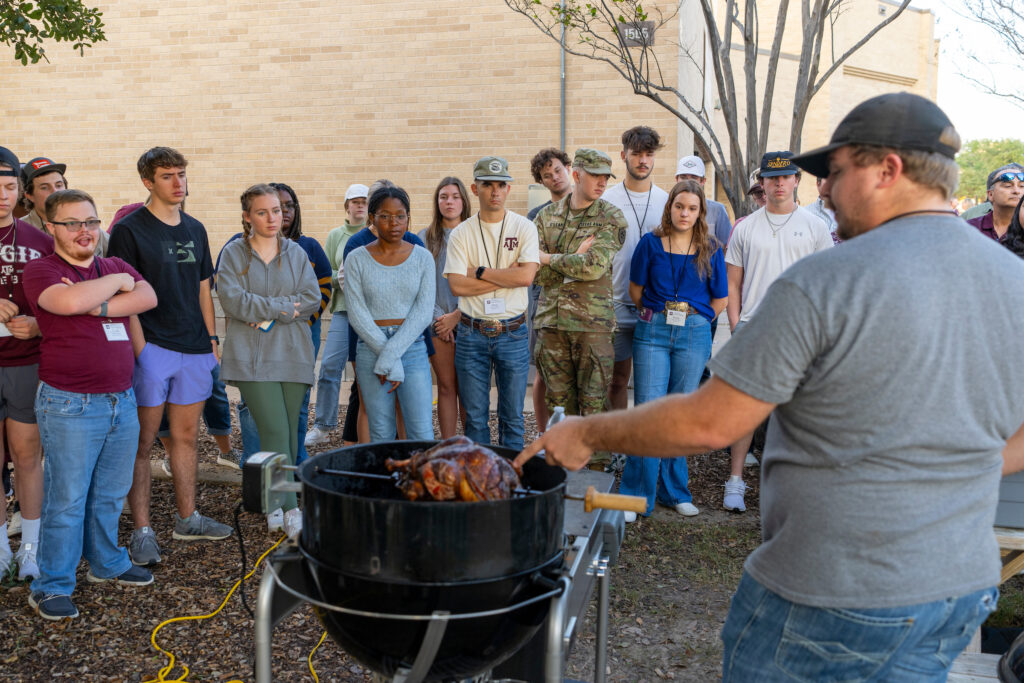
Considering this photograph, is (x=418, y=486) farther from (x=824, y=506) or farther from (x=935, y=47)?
(x=935, y=47)

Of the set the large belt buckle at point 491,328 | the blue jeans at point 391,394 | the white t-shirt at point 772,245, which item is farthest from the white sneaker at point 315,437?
the white t-shirt at point 772,245

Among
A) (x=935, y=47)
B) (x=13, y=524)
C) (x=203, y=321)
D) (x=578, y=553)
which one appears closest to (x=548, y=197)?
(x=203, y=321)

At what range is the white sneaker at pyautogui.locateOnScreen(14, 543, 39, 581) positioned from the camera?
4.36m

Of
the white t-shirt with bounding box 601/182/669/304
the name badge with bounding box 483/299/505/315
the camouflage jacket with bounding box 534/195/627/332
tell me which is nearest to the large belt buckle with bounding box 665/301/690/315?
the camouflage jacket with bounding box 534/195/627/332

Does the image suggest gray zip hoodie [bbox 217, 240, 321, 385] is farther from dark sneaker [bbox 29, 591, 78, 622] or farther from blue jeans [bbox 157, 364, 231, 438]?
blue jeans [bbox 157, 364, 231, 438]

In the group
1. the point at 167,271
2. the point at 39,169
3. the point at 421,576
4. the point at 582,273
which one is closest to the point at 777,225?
the point at 582,273

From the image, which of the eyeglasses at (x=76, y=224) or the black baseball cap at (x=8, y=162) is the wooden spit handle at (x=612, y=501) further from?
the black baseball cap at (x=8, y=162)

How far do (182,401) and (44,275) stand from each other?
42.1 inches

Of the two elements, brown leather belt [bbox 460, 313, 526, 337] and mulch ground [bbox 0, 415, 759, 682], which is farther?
brown leather belt [bbox 460, 313, 526, 337]

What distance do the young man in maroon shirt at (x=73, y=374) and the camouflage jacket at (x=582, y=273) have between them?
2.49 metres

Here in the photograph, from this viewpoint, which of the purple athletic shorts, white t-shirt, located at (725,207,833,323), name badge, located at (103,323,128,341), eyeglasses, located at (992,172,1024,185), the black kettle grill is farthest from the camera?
eyeglasses, located at (992,172,1024,185)

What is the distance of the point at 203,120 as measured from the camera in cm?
1232

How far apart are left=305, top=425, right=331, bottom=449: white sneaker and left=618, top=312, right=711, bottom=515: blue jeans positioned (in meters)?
2.86

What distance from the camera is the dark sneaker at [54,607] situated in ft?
13.0
